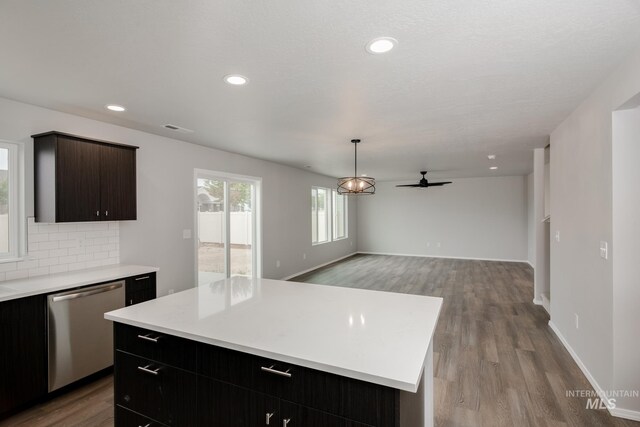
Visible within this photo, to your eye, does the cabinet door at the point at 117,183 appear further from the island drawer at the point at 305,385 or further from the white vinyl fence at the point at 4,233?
the island drawer at the point at 305,385

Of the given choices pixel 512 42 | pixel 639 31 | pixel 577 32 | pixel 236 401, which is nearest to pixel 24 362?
pixel 236 401

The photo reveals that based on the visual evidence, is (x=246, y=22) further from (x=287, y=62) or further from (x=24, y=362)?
(x=24, y=362)

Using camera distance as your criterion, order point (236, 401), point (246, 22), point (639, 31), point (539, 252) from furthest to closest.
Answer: point (539, 252), point (639, 31), point (246, 22), point (236, 401)

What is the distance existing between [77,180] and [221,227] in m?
2.34

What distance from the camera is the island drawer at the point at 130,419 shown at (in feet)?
5.55

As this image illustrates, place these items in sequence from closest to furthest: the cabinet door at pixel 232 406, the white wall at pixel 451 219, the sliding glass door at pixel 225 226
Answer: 1. the cabinet door at pixel 232 406
2. the sliding glass door at pixel 225 226
3. the white wall at pixel 451 219

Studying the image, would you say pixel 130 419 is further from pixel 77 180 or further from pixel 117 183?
pixel 117 183

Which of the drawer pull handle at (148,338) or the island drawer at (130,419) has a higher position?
the drawer pull handle at (148,338)

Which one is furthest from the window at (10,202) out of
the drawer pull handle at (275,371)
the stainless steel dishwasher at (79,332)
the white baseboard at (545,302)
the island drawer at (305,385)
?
the white baseboard at (545,302)

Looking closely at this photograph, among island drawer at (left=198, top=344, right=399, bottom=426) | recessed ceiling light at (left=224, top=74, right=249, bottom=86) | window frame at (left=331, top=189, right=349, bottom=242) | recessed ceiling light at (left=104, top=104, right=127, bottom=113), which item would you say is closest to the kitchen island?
island drawer at (left=198, top=344, right=399, bottom=426)

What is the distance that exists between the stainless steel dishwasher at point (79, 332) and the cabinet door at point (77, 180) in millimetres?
728

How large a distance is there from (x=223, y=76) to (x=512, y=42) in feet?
6.26

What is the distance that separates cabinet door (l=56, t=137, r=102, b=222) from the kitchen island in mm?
1627

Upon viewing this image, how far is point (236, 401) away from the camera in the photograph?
1419 millimetres
